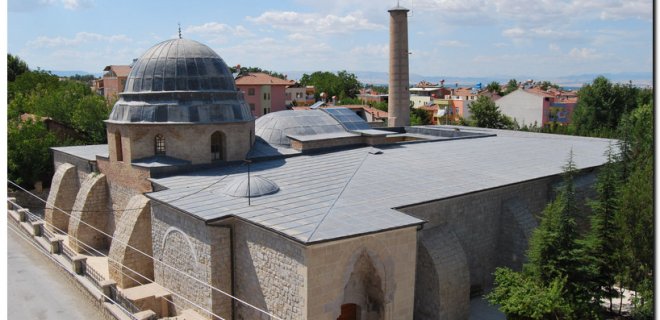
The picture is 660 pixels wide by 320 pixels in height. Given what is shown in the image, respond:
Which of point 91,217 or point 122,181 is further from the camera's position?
point 91,217

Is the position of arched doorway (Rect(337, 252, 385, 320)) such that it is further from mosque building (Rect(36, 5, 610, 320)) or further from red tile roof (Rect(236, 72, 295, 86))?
red tile roof (Rect(236, 72, 295, 86))

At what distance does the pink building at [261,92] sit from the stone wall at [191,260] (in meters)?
42.0

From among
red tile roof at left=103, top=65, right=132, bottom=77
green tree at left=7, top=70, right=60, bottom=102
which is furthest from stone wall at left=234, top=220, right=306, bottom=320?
red tile roof at left=103, top=65, right=132, bottom=77

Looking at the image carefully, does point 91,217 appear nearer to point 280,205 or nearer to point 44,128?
point 280,205

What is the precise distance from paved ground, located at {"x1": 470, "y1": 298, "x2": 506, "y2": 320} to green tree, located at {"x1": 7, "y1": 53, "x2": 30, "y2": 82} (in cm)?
5830

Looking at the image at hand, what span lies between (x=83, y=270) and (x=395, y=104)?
19790 millimetres

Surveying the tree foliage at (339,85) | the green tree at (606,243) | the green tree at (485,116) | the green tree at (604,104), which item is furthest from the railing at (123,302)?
the tree foliage at (339,85)

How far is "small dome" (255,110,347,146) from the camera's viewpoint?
2116 centimetres

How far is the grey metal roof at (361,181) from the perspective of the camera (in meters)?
12.4

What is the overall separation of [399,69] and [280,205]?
18.4 metres

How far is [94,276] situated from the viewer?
1533cm

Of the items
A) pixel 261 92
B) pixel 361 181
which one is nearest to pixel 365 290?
pixel 361 181

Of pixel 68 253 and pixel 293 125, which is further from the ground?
pixel 293 125

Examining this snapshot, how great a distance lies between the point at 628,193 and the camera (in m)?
14.5
